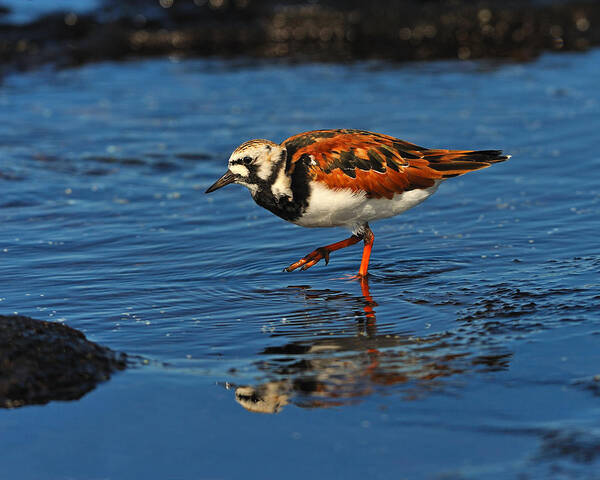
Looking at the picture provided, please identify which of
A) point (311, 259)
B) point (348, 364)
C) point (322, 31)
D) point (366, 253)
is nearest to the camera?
point (348, 364)

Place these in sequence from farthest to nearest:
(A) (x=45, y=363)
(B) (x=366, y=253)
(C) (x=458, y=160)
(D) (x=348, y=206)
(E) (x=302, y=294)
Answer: (C) (x=458, y=160) < (B) (x=366, y=253) < (D) (x=348, y=206) < (E) (x=302, y=294) < (A) (x=45, y=363)

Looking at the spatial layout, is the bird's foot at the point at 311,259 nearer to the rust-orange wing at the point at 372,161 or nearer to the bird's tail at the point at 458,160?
the rust-orange wing at the point at 372,161

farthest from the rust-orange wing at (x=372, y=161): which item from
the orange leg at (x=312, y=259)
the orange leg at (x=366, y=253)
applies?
the orange leg at (x=312, y=259)

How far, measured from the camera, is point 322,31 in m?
18.8

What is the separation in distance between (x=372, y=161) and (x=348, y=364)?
97.1 inches

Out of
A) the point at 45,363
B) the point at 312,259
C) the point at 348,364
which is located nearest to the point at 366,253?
the point at 312,259

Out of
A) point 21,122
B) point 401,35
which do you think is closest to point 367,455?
point 21,122

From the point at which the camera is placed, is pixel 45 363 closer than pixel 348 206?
Yes

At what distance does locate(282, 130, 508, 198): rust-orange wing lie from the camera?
761cm

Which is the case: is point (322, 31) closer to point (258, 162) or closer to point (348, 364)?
point (258, 162)

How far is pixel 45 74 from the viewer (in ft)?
54.4

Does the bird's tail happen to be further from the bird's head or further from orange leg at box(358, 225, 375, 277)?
the bird's head

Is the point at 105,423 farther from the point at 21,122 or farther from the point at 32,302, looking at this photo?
the point at 21,122

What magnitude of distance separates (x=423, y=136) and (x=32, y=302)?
6726 millimetres
